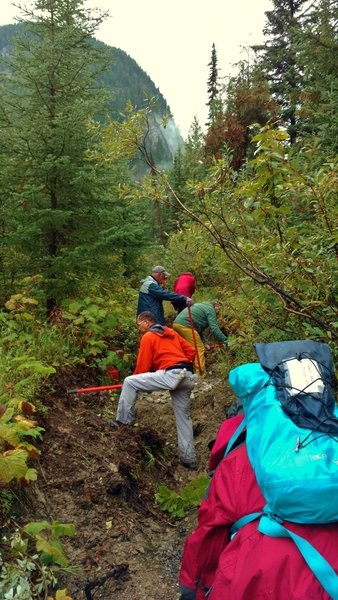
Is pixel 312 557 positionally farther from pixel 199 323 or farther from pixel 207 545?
pixel 199 323

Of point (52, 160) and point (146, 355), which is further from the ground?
point (52, 160)

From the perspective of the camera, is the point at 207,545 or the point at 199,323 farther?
the point at 199,323

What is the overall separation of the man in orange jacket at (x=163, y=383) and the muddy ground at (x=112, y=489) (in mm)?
224

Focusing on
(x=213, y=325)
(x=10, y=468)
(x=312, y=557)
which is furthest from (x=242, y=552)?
(x=213, y=325)

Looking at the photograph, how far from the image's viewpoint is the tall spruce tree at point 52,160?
7.32 meters

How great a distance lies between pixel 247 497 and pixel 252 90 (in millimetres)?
19577

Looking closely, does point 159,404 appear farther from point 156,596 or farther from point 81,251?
point 156,596

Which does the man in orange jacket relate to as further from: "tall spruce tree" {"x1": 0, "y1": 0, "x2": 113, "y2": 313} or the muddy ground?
"tall spruce tree" {"x1": 0, "y1": 0, "x2": 113, "y2": 313}

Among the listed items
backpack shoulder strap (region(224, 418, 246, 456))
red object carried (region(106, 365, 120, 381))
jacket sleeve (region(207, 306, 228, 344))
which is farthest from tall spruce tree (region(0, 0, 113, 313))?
backpack shoulder strap (region(224, 418, 246, 456))

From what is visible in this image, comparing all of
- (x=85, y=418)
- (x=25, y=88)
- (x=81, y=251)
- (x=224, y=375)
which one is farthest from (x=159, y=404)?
(x=25, y=88)

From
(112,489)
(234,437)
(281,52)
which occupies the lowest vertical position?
(112,489)

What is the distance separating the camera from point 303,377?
8.00 ft

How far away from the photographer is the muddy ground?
3.58 meters

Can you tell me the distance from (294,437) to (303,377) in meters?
0.43
